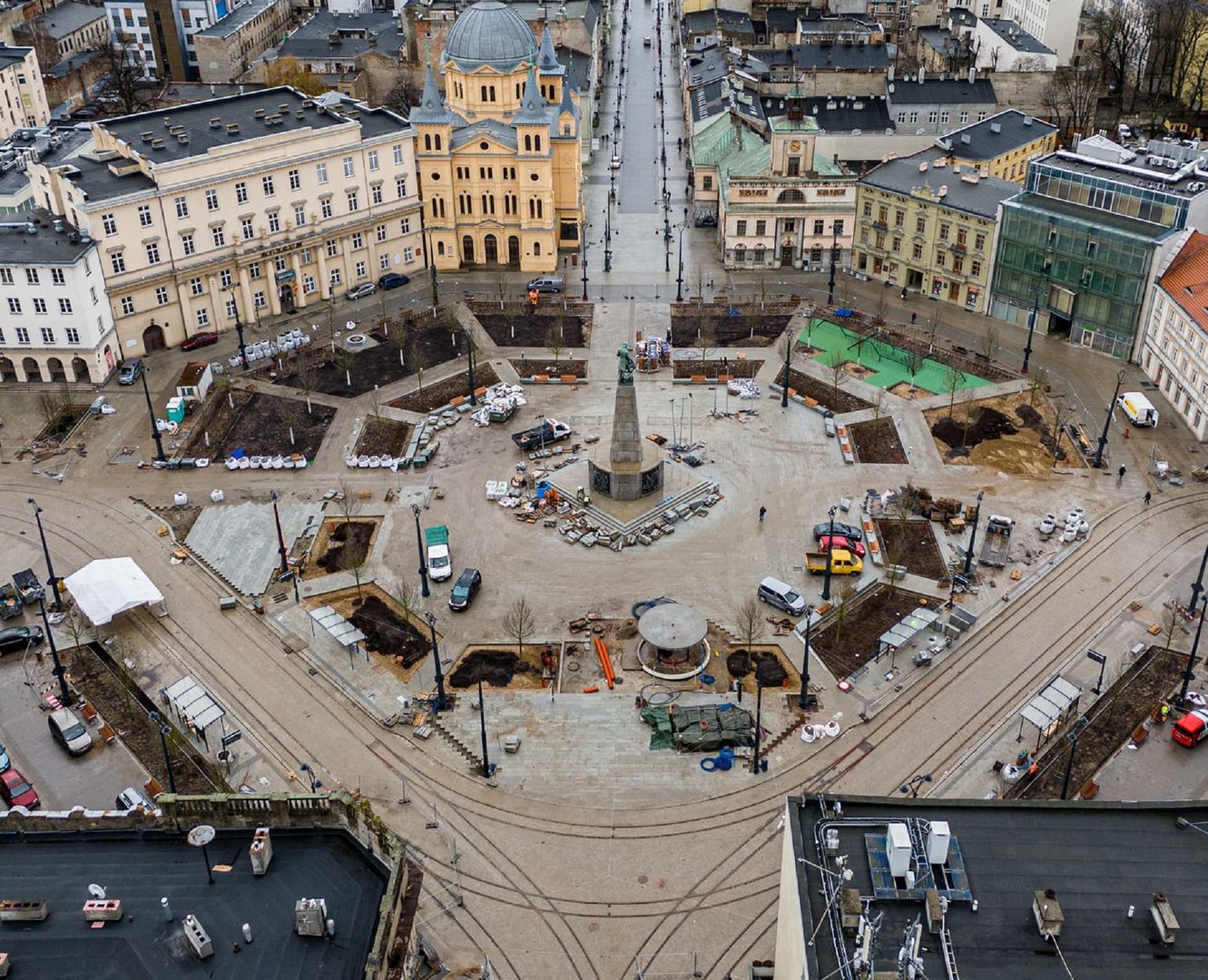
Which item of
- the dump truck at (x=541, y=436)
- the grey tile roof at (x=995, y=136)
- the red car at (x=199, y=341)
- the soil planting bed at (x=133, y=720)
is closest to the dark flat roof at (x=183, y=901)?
the soil planting bed at (x=133, y=720)

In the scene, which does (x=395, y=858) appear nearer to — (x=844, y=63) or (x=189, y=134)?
(x=189, y=134)

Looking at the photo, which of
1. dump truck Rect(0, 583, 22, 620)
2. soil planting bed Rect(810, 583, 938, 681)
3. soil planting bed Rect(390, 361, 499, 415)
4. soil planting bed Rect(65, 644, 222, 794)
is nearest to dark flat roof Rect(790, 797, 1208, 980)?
soil planting bed Rect(810, 583, 938, 681)

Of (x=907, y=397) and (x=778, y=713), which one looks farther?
(x=907, y=397)

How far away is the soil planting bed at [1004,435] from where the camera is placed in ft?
285

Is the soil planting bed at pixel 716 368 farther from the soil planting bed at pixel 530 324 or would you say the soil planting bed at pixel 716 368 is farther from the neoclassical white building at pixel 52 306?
the neoclassical white building at pixel 52 306

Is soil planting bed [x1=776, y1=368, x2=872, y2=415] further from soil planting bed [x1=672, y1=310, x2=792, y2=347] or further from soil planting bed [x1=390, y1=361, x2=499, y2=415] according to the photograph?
soil planting bed [x1=390, y1=361, x2=499, y2=415]

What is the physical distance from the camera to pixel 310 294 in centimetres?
11362

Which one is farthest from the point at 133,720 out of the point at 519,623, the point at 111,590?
the point at 519,623

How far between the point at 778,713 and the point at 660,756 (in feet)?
24.2

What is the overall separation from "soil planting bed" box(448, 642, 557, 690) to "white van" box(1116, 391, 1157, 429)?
52731mm

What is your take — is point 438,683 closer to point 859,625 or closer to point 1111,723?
point 859,625

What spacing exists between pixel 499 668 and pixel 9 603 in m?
31.1

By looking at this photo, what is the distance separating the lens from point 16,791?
5797 centimetres

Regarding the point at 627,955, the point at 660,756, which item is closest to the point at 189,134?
the point at 660,756
